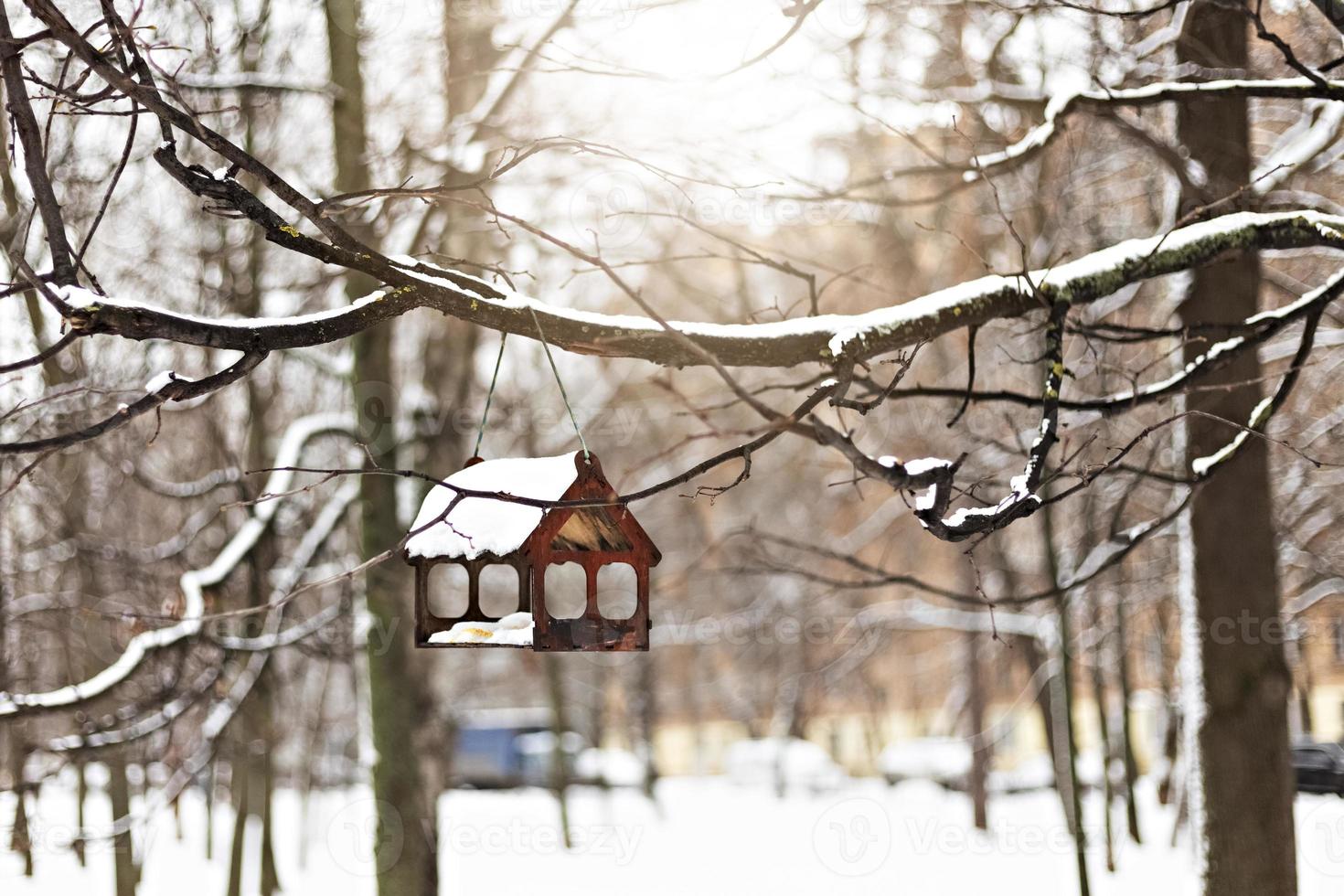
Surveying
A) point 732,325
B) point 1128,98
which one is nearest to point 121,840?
point 732,325

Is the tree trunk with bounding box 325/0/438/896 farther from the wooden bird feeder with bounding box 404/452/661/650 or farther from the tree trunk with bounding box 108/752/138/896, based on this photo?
the wooden bird feeder with bounding box 404/452/661/650

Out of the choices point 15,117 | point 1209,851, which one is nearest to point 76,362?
point 15,117

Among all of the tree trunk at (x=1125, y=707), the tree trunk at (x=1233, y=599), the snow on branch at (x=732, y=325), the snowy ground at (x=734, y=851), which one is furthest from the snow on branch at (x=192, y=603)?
the tree trunk at (x=1125, y=707)

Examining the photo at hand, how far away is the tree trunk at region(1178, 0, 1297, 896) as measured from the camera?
20.4ft

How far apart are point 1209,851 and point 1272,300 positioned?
8498 millimetres

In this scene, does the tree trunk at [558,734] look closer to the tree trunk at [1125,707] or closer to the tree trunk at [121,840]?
the tree trunk at [1125,707]

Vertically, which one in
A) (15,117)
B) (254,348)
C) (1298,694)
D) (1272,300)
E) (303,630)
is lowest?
(1298,694)

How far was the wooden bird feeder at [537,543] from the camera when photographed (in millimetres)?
3277

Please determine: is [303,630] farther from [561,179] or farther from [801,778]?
[801,778]

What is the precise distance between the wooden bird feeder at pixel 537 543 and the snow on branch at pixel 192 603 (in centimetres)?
242

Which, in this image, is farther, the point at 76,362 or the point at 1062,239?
the point at 1062,239

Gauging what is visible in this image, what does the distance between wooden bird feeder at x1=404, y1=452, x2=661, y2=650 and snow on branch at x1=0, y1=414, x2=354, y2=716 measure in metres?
2.42

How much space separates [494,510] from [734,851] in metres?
16.6

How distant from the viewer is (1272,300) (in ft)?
42.5
